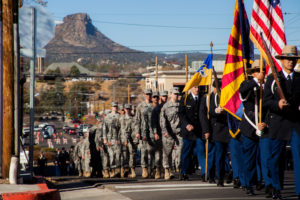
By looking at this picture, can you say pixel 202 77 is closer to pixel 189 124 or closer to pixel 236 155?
pixel 189 124

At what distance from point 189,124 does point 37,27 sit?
4060 millimetres

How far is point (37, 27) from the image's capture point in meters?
12.2

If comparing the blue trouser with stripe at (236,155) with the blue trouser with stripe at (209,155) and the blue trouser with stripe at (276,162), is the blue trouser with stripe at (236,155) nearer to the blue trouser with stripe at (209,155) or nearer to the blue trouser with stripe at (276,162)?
the blue trouser with stripe at (209,155)

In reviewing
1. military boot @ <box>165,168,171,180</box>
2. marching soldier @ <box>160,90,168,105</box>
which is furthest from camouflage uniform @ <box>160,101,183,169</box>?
marching soldier @ <box>160,90,168,105</box>

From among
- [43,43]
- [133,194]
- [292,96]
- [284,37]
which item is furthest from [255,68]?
[43,43]

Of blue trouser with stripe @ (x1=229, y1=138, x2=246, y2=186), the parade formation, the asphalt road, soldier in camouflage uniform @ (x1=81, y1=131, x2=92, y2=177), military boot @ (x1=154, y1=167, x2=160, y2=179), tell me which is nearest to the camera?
the parade formation

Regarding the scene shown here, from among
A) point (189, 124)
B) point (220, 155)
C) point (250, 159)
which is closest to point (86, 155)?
point (189, 124)

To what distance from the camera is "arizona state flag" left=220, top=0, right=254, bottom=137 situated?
39.1 ft

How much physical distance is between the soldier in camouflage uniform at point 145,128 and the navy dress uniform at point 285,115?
6741mm

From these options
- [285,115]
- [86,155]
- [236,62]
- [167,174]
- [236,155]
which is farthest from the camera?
[86,155]

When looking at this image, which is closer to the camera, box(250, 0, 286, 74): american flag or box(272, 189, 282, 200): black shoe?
box(272, 189, 282, 200): black shoe

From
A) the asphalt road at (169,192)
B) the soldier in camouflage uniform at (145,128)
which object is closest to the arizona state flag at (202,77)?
the soldier in camouflage uniform at (145,128)

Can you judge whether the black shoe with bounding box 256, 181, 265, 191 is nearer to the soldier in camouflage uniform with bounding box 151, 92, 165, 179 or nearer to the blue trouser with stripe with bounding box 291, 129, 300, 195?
the blue trouser with stripe with bounding box 291, 129, 300, 195

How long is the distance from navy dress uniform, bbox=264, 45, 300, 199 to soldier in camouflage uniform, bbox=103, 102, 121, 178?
8.43m
